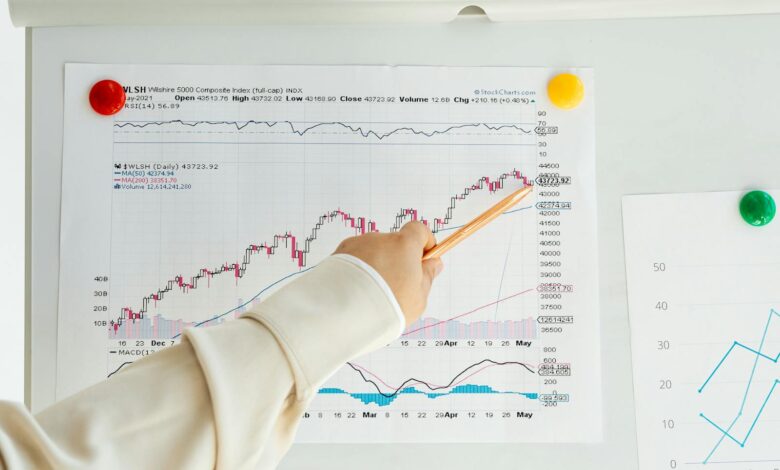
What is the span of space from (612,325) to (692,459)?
157 millimetres

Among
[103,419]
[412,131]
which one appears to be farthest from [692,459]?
[103,419]

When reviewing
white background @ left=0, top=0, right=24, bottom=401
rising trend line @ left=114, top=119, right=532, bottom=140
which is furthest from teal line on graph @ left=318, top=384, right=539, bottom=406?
white background @ left=0, top=0, right=24, bottom=401

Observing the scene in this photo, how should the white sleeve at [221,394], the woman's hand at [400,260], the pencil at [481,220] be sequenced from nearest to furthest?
the white sleeve at [221,394], the woman's hand at [400,260], the pencil at [481,220]

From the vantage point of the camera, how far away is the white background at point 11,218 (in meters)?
0.83

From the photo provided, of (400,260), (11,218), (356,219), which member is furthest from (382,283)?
(11,218)

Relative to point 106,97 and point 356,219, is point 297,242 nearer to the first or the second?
point 356,219

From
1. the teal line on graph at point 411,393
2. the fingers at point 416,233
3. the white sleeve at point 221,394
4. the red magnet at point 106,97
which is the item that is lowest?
the teal line on graph at point 411,393

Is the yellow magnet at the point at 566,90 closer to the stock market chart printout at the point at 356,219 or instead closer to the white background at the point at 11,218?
the stock market chart printout at the point at 356,219

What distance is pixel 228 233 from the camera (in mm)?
713

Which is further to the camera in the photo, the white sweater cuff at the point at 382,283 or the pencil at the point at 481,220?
the pencil at the point at 481,220

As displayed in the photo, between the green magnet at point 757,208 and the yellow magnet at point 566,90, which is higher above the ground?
the yellow magnet at point 566,90

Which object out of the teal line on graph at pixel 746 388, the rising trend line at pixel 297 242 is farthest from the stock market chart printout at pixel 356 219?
the teal line on graph at pixel 746 388

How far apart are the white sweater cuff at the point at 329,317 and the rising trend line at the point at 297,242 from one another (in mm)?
176

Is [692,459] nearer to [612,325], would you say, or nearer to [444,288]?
[612,325]
